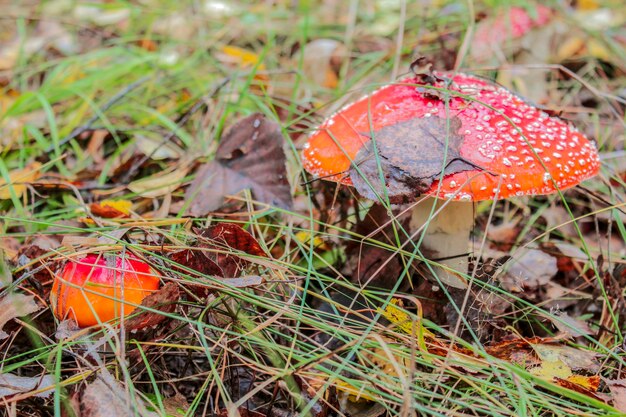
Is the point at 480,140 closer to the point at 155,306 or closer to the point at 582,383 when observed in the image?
the point at 582,383

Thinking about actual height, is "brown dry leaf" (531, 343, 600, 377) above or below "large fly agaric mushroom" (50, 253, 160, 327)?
below

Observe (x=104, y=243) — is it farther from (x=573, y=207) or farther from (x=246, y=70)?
(x=573, y=207)

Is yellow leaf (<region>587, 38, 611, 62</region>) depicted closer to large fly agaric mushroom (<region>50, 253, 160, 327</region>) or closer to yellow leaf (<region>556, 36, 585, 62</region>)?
yellow leaf (<region>556, 36, 585, 62</region>)

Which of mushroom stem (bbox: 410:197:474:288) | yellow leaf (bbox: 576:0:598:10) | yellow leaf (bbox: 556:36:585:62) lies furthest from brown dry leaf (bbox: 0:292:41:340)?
yellow leaf (bbox: 576:0:598:10)

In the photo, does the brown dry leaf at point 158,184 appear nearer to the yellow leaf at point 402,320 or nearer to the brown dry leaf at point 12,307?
the brown dry leaf at point 12,307

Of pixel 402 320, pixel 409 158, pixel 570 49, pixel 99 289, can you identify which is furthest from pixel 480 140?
pixel 570 49

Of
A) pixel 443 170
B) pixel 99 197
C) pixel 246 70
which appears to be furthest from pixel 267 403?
pixel 246 70
